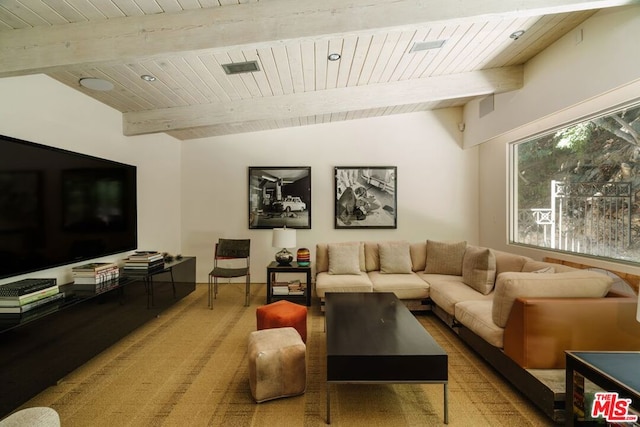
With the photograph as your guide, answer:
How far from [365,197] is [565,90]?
288 centimetres

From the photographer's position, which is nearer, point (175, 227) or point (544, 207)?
point (544, 207)

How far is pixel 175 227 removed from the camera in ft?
16.6

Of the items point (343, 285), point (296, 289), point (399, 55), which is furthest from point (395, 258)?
point (399, 55)

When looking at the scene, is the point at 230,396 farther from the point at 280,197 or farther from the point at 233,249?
the point at 280,197

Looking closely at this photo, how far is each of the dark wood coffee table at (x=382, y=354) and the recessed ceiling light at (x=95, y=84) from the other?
10.1ft

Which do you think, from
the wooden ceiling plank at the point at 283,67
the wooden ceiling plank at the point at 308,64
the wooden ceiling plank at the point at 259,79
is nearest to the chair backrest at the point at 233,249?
the wooden ceiling plank at the point at 259,79

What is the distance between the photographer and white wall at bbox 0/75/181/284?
2.54 m

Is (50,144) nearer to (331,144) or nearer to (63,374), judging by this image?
(63,374)

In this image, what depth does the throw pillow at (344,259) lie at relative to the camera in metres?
4.18

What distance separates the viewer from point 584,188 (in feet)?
10.4

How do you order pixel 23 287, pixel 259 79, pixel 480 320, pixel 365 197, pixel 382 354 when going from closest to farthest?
pixel 382 354 → pixel 23 287 → pixel 480 320 → pixel 259 79 → pixel 365 197

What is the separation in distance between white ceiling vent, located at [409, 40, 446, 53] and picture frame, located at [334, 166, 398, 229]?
2324 mm

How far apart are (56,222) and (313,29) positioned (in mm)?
2672

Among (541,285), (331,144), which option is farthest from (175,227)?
(541,285)
